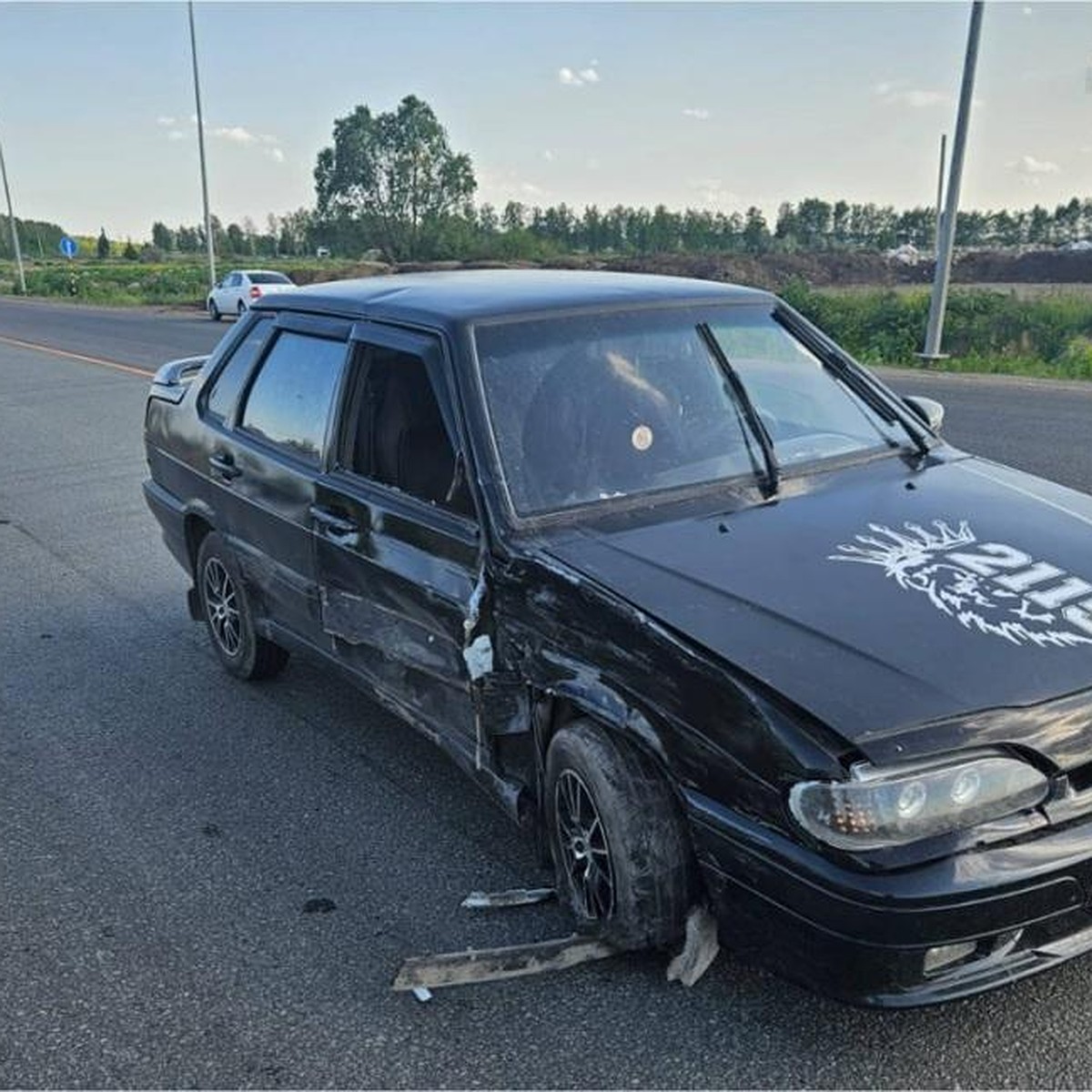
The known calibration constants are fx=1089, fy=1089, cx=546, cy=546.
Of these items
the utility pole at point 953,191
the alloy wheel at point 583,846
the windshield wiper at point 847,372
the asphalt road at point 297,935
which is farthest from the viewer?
the utility pole at point 953,191

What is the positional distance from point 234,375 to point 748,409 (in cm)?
230

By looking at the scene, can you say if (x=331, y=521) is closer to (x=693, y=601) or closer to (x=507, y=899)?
(x=507, y=899)

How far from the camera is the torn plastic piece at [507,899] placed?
3.02 meters

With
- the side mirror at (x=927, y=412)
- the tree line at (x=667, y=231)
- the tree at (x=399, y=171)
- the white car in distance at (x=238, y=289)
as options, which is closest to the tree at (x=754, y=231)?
the tree line at (x=667, y=231)

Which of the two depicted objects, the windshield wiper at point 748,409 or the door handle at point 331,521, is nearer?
the windshield wiper at point 748,409

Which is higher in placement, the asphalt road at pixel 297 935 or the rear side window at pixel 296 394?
the rear side window at pixel 296 394

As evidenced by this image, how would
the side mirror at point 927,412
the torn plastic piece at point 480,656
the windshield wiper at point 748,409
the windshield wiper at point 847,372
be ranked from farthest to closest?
the side mirror at point 927,412, the windshield wiper at point 847,372, the windshield wiper at point 748,409, the torn plastic piece at point 480,656

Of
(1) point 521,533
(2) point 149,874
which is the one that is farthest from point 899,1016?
(2) point 149,874

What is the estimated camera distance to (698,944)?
2594mm

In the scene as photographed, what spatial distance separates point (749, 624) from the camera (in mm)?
2496

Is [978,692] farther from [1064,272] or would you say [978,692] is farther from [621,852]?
[1064,272]

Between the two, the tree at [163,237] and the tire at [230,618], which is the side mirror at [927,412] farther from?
the tree at [163,237]

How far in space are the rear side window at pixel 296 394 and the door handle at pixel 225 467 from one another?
0.54 feet

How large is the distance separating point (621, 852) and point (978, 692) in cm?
89
